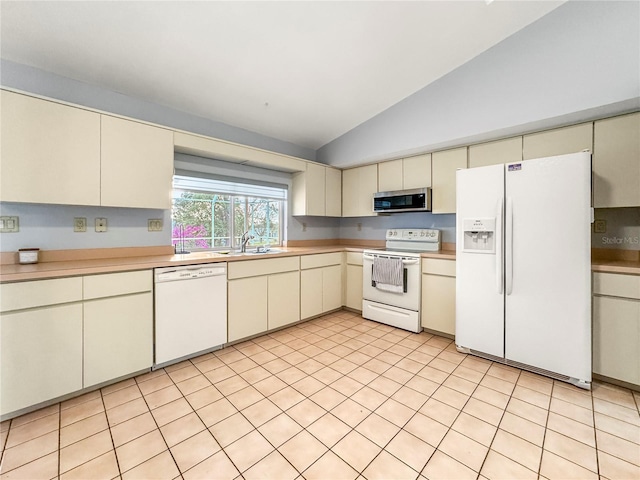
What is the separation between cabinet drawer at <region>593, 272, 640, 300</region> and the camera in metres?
2.03

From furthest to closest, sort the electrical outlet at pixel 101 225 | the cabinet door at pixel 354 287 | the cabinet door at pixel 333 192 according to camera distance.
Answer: the cabinet door at pixel 333 192
the cabinet door at pixel 354 287
the electrical outlet at pixel 101 225

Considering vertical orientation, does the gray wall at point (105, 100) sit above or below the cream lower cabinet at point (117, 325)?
above

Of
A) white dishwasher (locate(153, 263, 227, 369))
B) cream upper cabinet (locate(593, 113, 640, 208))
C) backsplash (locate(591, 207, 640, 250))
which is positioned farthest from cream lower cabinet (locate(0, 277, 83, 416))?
backsplash (locate(591, 207, 640, 250))

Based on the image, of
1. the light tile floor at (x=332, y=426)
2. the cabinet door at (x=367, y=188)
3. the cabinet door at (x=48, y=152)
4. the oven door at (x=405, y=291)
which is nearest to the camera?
the light tile floor at (x=332, y=426)

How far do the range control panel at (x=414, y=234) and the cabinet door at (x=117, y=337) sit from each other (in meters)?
2.93

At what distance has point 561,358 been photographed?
2164 mm

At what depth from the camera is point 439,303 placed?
3045 mm

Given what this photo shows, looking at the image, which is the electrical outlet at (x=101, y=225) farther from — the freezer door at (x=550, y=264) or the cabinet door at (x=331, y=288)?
the freezer door at (x=550, y=264)

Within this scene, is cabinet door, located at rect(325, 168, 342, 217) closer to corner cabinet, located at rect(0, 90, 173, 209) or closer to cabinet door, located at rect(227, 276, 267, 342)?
cabinet door, located at rect(227, 276, 267, 342)

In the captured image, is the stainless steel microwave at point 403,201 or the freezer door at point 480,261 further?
the stainless steel microwave at point 403,201

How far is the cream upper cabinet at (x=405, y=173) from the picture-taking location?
3430 millimetres

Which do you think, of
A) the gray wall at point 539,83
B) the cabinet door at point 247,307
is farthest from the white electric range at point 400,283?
the cabinet door at point 247,307

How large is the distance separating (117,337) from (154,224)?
114cm

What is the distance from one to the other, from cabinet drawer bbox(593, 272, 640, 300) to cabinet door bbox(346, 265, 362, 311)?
2.32 m
